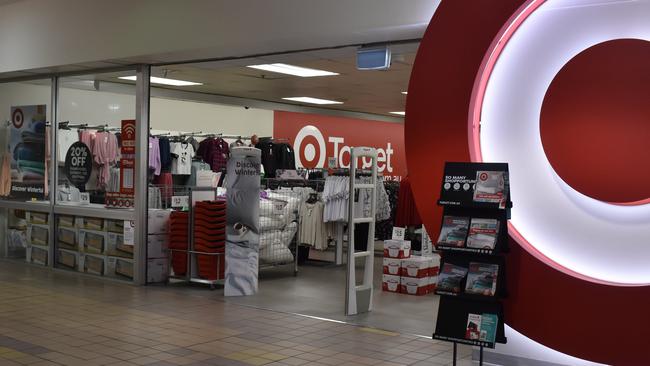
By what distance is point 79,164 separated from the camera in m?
9.62

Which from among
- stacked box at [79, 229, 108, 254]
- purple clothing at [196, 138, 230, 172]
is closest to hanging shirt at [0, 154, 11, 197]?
stacked box at [79, 229, 108, 254]

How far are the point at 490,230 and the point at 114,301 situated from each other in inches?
181

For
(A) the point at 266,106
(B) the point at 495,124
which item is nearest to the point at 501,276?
(B) the point at 495,124

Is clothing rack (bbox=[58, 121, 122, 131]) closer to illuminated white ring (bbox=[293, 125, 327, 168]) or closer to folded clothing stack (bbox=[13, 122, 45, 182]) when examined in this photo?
folded clothing stack (bbox=[13, 122, 45, 182])

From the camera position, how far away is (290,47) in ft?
24.1

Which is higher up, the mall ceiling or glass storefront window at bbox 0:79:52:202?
the mall ceiling

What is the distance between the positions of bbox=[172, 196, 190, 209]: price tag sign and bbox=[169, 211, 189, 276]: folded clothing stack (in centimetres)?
24

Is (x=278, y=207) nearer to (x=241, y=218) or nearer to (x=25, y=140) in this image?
(x=241, y=218)

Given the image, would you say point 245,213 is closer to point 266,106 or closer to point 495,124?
point 495,124

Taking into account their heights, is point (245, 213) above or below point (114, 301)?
above

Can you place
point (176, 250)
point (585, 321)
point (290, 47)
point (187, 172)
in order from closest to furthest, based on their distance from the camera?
point (585, 321)
point (290, 47)
point (176, 250)
point (187, 172)

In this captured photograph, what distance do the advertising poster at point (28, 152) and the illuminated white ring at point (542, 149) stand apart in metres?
→ 6.84

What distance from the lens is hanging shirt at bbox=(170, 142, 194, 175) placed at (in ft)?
41.4

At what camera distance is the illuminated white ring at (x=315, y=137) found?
16.9 m
